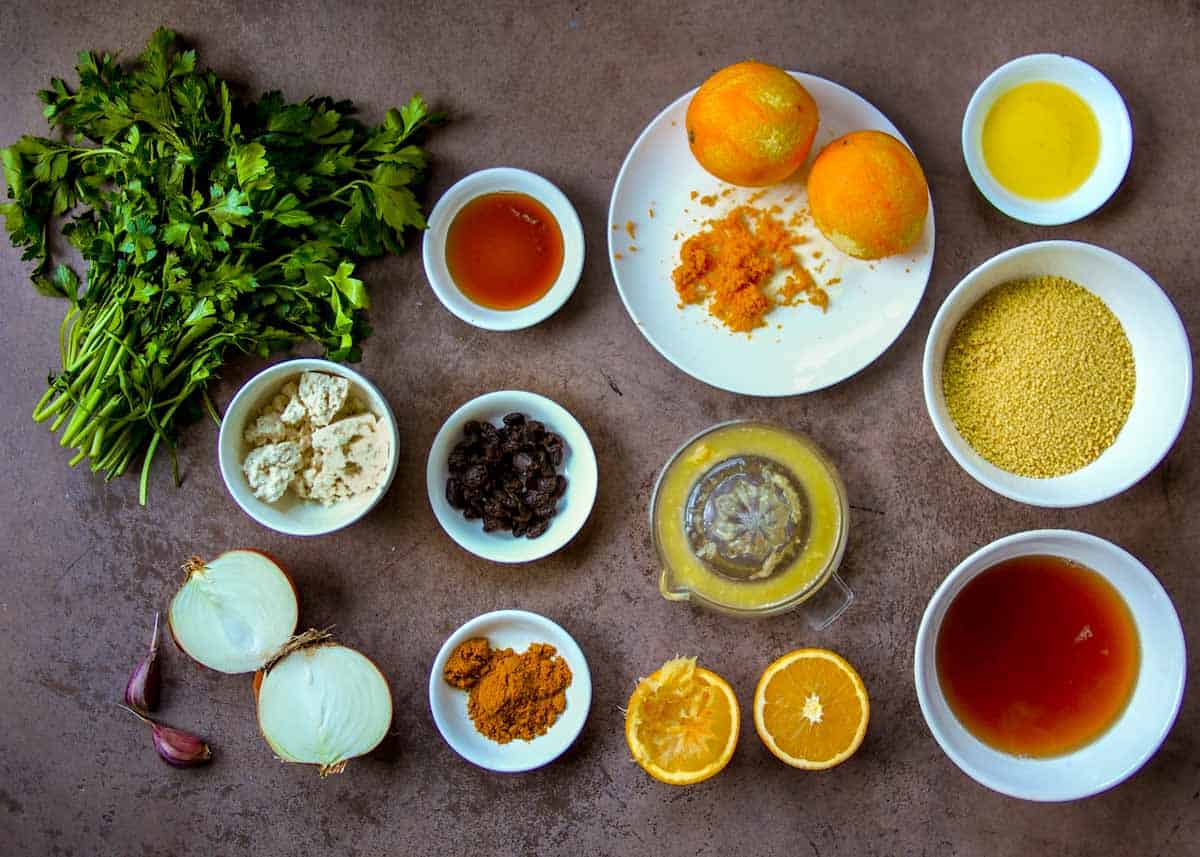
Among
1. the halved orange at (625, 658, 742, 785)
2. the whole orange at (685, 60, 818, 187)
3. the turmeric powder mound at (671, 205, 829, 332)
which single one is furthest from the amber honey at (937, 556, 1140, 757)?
the whole orange at (685, 60, 818, 187)

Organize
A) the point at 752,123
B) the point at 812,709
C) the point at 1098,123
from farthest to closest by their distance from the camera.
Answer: the point at 1098,123 → the point at 812,709 → the point at 752,123

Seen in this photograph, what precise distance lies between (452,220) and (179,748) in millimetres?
1323

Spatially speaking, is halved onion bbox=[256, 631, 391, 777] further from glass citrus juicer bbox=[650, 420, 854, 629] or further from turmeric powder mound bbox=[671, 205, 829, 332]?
turmeric powder mound bbox=[671, 205, 829, 332]

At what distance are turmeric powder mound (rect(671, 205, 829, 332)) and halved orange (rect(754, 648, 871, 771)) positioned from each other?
2.34ft

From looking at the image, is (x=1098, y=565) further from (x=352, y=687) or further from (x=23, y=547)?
(x=23, y=547)

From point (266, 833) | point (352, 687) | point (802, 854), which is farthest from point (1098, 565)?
point (266, 833)

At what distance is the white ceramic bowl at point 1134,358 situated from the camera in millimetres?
1699

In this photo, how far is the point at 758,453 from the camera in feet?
5.86

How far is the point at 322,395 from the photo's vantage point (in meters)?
1.80

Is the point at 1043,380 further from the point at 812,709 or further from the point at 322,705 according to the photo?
the point at 322,705

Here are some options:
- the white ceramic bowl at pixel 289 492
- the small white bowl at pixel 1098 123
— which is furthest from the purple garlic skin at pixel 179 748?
the small white bowl at pixel 1098 123

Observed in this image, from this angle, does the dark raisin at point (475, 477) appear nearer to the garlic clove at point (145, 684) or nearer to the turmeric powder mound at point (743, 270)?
the turmeric powder mound at point (743, 270)

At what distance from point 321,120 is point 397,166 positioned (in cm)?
19


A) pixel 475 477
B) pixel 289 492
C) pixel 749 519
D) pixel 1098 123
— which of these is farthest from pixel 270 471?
pixel 1098 123
